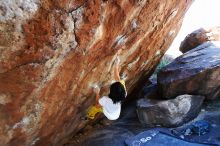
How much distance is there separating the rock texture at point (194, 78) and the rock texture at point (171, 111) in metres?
0.21

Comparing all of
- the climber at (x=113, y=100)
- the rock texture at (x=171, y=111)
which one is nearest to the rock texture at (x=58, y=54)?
the climber at (x=113, y=100)

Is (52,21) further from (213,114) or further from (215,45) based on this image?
(215,45)

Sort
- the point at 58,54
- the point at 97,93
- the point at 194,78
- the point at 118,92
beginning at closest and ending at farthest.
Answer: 1. the point at 58,54
2. the point at 118,92
3. the point at 97,93
4. the point at 194,78

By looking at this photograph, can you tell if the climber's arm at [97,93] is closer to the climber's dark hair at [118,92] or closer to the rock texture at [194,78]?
the climber's dark hair at [118,92]

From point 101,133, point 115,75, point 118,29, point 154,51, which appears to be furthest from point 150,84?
point 118,29

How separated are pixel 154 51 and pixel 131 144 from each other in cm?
196

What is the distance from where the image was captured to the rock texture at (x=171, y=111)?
608 cm

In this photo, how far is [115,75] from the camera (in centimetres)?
505

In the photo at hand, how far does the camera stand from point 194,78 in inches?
246

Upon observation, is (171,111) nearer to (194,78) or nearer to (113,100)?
(194,78)

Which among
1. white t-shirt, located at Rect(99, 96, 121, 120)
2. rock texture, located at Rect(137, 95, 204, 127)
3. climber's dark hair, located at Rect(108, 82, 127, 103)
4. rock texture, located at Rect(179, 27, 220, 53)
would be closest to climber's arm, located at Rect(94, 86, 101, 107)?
white t-shirt, located at Rect(99, 96, 121, 120)

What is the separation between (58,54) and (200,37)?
690 centimetres

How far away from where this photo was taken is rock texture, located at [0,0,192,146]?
2846mm

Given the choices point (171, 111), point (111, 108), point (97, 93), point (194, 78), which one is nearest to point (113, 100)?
point (111, 108)
